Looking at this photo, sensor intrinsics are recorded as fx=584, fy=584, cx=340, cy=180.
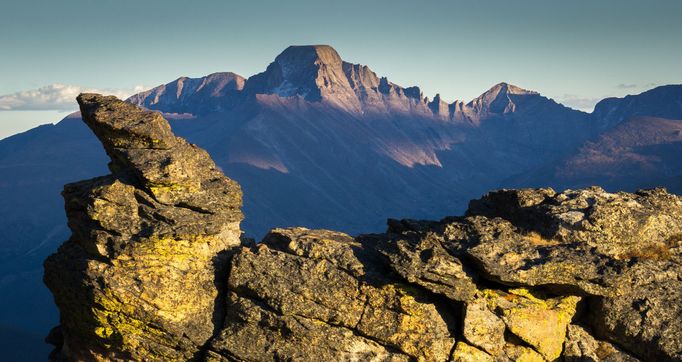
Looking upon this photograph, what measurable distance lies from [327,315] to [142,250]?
9676 mm

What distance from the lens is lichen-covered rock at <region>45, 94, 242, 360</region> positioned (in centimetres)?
2822

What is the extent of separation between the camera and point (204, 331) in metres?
28.6

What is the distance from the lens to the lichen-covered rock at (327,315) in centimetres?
2755

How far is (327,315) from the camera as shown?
28.1 meters

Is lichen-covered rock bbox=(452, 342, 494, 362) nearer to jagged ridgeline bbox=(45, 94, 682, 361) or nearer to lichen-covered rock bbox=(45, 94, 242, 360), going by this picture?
jagged ridgeline bbox=(45, 94, 682, 361)

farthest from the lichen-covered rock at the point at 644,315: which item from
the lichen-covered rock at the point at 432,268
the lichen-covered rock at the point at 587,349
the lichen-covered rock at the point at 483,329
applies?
the lichen-covered rock at the point at 432,268

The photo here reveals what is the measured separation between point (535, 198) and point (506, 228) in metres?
7.14

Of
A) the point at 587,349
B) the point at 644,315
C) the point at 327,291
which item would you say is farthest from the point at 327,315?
the point at 644,315

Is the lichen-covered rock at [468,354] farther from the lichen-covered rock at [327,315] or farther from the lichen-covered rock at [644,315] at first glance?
the lichen-covered rock at [644,315]

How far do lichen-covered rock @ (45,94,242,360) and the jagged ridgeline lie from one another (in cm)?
8

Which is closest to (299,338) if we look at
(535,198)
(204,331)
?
(204,331)

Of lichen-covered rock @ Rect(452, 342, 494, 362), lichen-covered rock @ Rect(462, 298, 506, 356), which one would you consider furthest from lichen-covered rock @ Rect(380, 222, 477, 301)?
lichen-covered rock @ Rect(452, 342, 494, 362)

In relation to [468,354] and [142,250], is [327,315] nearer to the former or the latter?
[468,354]

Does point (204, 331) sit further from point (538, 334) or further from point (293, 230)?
point (538, 334)
